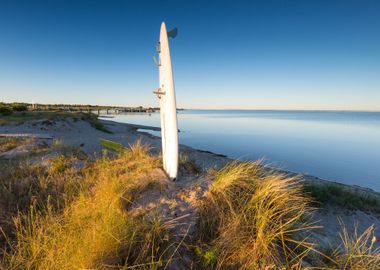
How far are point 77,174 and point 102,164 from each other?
54 cm

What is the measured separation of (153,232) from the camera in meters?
2.46

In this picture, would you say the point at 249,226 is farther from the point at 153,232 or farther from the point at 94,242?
the point at 94,242

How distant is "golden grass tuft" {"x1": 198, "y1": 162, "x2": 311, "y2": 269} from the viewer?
2.40 m

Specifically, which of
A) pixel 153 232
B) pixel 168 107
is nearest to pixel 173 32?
pixel 168 107

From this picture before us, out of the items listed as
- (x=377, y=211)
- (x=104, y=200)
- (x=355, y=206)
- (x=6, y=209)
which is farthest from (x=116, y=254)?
(x=377, y=211)

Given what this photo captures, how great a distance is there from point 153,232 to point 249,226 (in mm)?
1195

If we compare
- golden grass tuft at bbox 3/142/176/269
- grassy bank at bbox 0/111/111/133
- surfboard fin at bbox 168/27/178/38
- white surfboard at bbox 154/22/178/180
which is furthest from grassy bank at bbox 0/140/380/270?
grassy bank at bbox 0/111/111/133

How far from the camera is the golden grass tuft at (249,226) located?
2396 mm

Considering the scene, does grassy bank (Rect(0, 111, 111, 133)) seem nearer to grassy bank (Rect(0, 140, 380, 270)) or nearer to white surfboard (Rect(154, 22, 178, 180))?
grassy bank (Rect(0, 140, 380, 270))

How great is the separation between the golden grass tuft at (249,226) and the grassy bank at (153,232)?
1cm

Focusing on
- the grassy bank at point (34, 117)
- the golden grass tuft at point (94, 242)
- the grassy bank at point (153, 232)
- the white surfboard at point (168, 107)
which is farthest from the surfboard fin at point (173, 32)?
the grassy bank at point (34, 117)

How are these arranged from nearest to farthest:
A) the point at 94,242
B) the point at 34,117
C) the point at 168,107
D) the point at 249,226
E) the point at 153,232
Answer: the point at 94,242, the point at 153,232, the point at 249,226, the point at 168,107, the point at 34,117

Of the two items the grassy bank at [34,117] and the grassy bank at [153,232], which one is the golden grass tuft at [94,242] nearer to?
the grassy bank at [153,232]

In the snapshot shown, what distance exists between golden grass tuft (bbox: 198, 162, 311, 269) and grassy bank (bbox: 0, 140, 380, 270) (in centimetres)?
1
